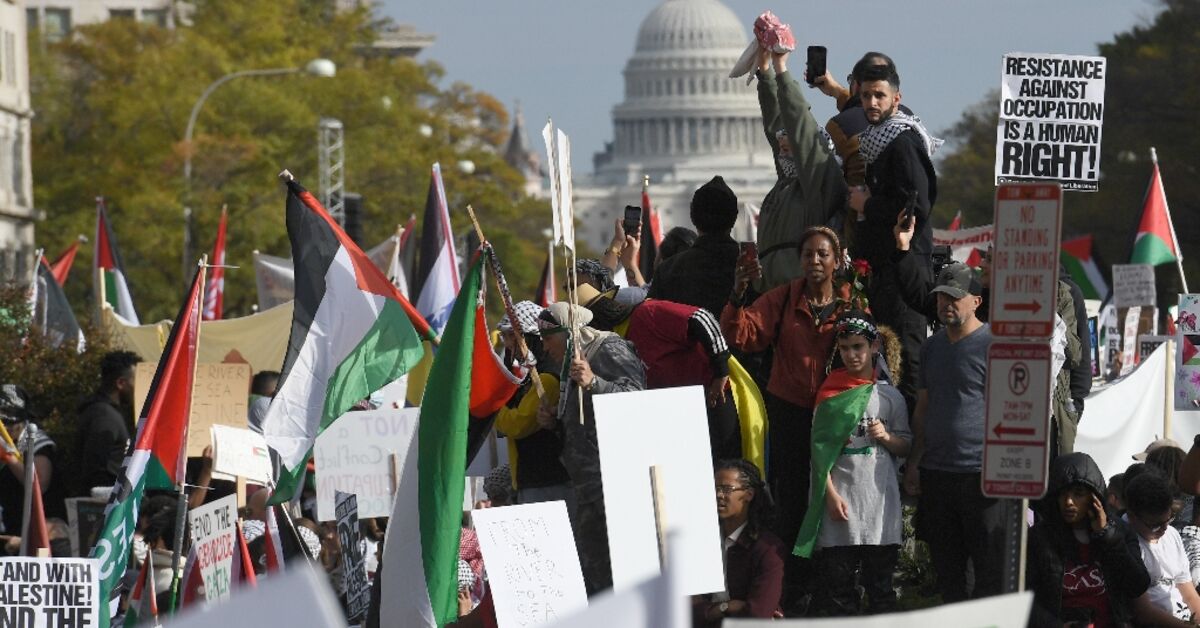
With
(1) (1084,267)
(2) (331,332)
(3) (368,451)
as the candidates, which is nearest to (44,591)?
(2) (331,332)

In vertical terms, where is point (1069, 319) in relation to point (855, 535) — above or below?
above

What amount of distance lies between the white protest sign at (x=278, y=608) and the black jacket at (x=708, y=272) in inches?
237

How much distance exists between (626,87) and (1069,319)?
530ft

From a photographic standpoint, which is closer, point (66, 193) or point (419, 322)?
point (419, 322)

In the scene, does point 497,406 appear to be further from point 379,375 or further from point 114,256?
point 114,256

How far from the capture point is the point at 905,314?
30.9 feet

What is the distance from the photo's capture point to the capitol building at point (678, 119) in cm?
16075

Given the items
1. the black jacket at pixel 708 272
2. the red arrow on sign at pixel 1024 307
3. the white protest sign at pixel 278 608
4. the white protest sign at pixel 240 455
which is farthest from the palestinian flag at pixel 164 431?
the white protest sign at pixel 278 608

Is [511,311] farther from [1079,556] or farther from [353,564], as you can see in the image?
[1079,556]

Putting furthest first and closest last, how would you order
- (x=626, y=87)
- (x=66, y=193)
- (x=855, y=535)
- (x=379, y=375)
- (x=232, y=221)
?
(x=626, y=87), (x=66, y=193), (x=232, y=221), (x=379, y=375), (x=855, y=535)

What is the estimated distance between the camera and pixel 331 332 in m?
10.5

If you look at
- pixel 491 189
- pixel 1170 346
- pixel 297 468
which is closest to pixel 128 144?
pixel 491 189

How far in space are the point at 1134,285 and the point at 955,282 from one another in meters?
10.6

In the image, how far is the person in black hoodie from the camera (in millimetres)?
8219
